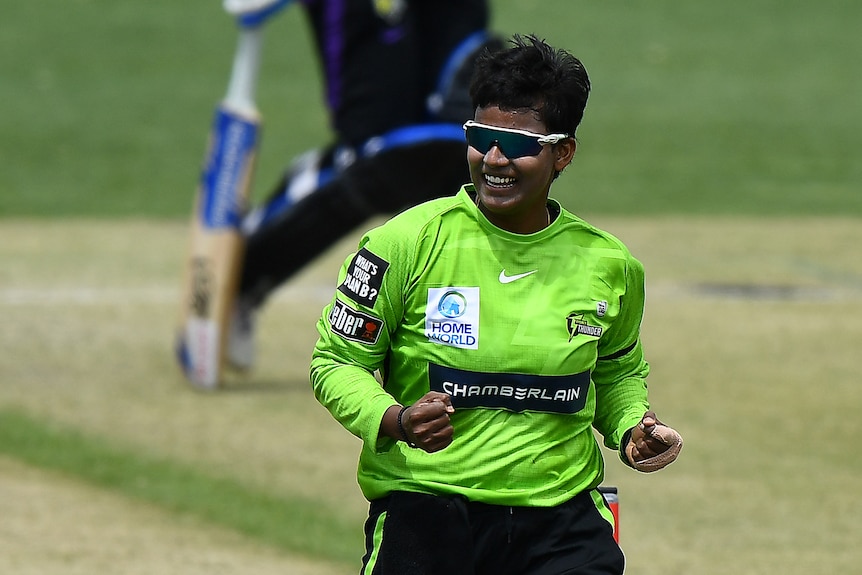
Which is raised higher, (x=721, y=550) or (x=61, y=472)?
(x=721, y=550)

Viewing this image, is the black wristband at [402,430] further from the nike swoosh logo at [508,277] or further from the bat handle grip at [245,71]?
the bat handle grip at [245,71]

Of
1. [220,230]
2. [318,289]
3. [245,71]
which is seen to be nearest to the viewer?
[220,230]

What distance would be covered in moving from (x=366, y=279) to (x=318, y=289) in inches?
263

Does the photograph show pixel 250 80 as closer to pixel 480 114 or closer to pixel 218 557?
pixel 218 557

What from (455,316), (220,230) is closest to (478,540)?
(455,316)

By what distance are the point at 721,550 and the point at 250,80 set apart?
3486mm

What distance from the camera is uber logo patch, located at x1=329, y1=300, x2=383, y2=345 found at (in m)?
3.31

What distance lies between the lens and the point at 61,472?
255 inches

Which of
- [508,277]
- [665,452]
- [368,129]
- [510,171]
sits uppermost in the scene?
[510,171]

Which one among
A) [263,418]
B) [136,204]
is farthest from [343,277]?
[136,204]

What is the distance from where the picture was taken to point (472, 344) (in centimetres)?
332

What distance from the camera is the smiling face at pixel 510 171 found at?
331 centimetres

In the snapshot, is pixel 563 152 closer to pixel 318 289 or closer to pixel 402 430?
pixel 402 430

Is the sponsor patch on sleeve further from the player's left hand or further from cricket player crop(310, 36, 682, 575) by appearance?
the player's left hand
